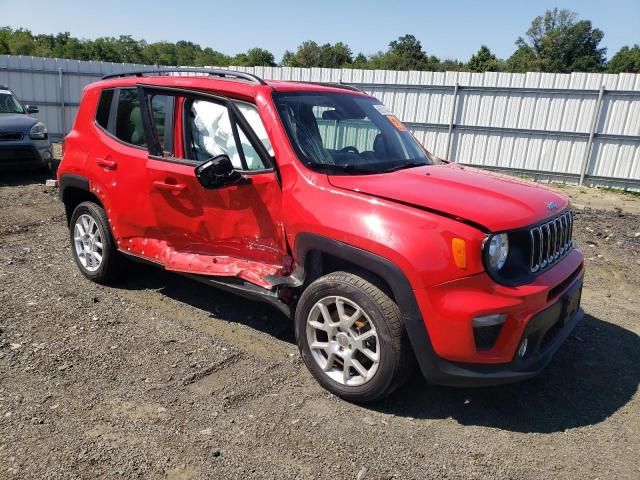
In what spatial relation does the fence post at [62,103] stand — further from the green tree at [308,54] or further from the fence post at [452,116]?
the green tree at [308,54]

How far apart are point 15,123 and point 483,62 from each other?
56.2 m

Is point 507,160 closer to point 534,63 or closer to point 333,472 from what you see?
point 333,472

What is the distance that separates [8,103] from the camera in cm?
1090

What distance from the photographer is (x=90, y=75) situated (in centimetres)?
1698

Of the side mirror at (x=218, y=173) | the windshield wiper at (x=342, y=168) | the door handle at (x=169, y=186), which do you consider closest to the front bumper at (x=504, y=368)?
the windshield wiper at (x=342, y=168)

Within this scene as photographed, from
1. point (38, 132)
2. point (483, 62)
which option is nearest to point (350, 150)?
point (38, 132)

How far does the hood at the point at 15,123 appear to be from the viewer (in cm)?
986

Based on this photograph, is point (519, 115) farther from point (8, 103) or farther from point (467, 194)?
point (8, 103)

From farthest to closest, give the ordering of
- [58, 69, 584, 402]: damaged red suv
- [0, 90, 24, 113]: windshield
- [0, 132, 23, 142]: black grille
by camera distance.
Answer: [0, 90, 24, 113]: windshield < [0, 132, 23, 142]: black grille < [58, 69, 584, 402]: damaged red suv

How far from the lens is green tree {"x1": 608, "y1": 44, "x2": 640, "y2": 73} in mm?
63669

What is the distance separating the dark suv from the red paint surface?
589 cm

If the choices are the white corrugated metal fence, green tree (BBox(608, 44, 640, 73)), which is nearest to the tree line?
green tree (BBox(608, 44, 640, 73))

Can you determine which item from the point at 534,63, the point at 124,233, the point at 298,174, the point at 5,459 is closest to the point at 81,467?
the point at 5,459

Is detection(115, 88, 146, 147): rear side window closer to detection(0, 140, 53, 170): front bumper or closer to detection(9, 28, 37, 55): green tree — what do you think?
detection(0, 140, 53, 170): front bumper
